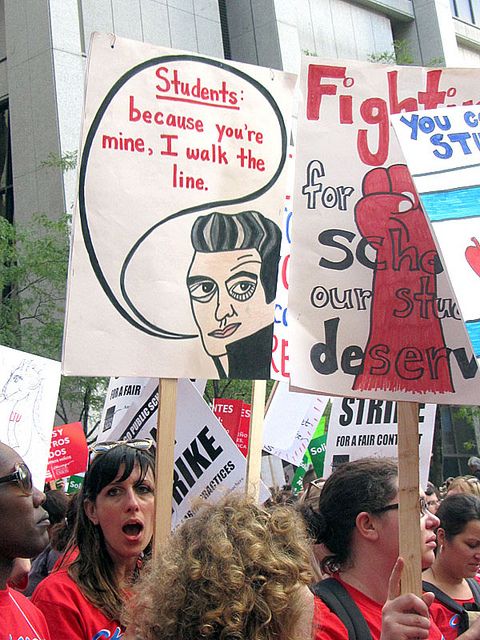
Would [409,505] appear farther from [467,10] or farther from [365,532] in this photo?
[467,10]

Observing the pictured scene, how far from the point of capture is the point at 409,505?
2.87 metres

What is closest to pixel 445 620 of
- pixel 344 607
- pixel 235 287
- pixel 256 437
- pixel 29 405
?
pixel 256 437

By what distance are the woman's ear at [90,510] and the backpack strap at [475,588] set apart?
85.8 inches

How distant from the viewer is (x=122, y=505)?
357 cm

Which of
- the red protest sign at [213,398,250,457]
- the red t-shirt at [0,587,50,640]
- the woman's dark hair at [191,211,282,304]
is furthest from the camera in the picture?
the red protest sign at [213,398,250,457]

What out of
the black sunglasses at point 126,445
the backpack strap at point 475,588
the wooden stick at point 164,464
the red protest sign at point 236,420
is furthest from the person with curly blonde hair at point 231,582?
the red protest sign at point 236,420

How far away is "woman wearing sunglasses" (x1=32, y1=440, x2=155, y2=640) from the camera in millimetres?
3105

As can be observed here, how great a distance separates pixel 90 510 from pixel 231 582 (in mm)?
1950

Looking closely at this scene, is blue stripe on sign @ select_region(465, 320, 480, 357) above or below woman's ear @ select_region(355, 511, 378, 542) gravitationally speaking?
above

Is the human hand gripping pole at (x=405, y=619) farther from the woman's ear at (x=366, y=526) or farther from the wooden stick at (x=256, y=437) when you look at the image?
the wooden stick at (x=256, y=437)

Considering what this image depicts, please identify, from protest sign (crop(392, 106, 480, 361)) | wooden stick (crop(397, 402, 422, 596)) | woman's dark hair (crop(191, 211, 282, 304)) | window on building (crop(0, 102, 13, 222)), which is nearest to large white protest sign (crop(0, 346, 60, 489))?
woman's dark hair (crop(191, 211, 282, 304))

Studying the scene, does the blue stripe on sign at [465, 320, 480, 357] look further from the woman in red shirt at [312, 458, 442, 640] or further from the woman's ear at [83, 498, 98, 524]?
the woman's ear at [83, 498, 98, 524]

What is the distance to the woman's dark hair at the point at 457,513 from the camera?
488cm

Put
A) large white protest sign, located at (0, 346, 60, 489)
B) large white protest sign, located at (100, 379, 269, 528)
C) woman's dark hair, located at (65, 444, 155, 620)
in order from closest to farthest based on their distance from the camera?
woman's dark hair, located at (65, 444, 155, 620), large white protest sign, located at (0, 346, 60, 489), large white protest sign, located at (100, 379, 269, 528)
